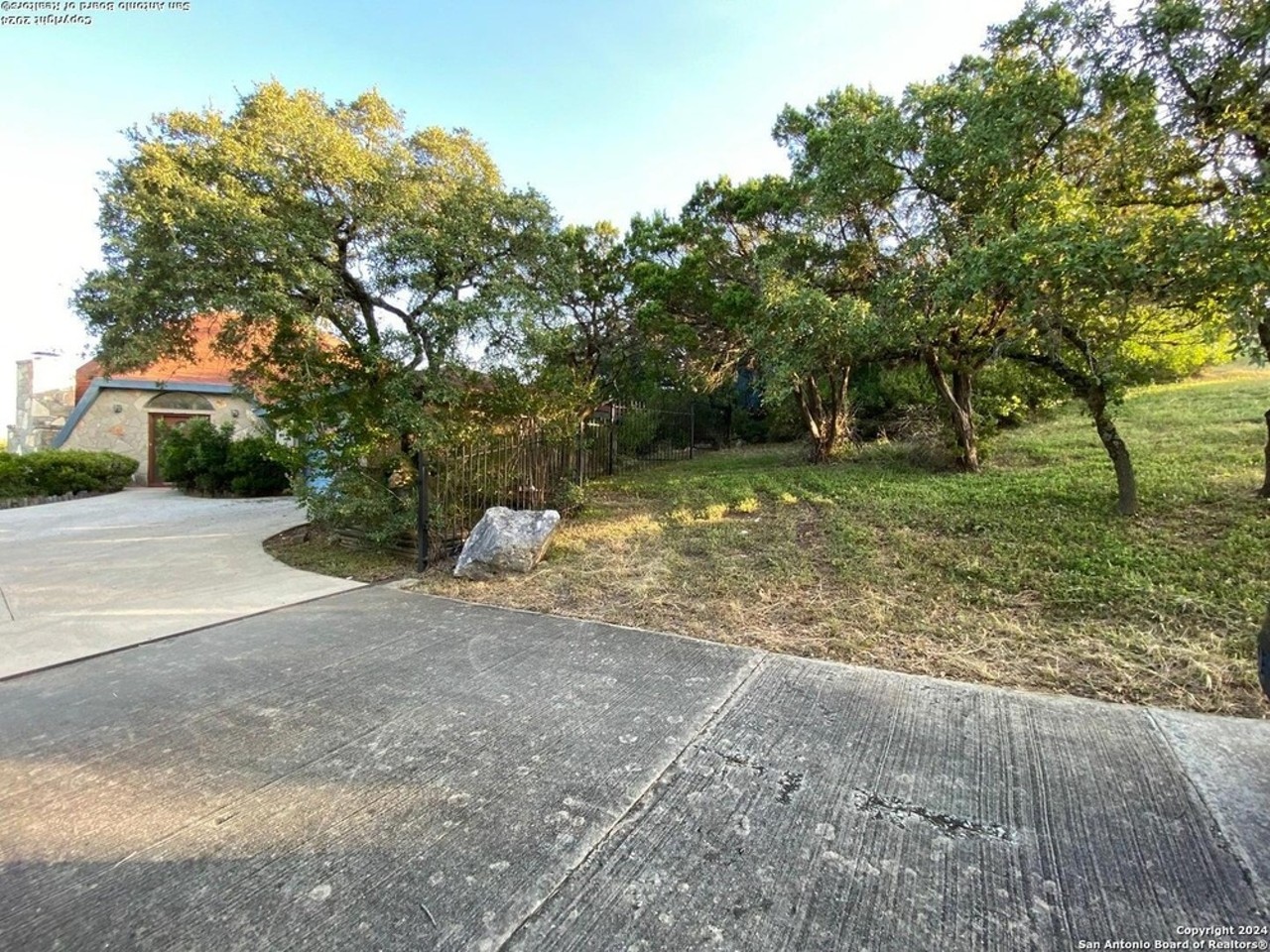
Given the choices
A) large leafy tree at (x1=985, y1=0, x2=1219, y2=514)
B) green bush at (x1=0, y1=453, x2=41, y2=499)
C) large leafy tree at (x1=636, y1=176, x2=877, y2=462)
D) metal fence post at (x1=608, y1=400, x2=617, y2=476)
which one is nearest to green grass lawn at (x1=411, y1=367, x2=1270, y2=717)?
large leafy tree at (x1=985, y1=0, x2=1219, y2=514)

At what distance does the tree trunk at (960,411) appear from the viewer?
26.1ft

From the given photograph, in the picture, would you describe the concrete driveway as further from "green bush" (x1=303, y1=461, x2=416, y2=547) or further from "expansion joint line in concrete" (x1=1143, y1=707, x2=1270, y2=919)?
"expansion joint line in concrete" (x1=1143, y1=707, x2=1270, y2=919)

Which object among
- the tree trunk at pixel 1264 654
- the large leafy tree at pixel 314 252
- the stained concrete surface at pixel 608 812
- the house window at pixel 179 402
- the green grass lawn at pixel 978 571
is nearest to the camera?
the stained concrete surface at pixel 608 812

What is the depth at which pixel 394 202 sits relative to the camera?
562 centimetres

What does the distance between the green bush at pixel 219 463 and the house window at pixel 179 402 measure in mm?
2132

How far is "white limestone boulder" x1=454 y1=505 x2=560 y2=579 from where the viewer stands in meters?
5.07

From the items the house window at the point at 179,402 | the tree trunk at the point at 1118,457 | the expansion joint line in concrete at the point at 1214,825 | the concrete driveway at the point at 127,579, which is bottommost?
the concrete driveway at the point at 127,579

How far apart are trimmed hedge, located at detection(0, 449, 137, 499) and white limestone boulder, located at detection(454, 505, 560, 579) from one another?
12.3m

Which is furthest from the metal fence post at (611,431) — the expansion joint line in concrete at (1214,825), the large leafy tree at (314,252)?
the expansion joint line in concrete at (1214,825)

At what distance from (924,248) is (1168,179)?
2.01m

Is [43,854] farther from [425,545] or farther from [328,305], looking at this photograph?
[328,305]

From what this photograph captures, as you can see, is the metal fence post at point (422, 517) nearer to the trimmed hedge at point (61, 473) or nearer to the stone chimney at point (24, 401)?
the trimmed hedge at point (61, 473)

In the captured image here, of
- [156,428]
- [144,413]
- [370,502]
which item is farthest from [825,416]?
[144,413]

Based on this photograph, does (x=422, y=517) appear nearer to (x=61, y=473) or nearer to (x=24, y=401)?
(x=61, y=473)
